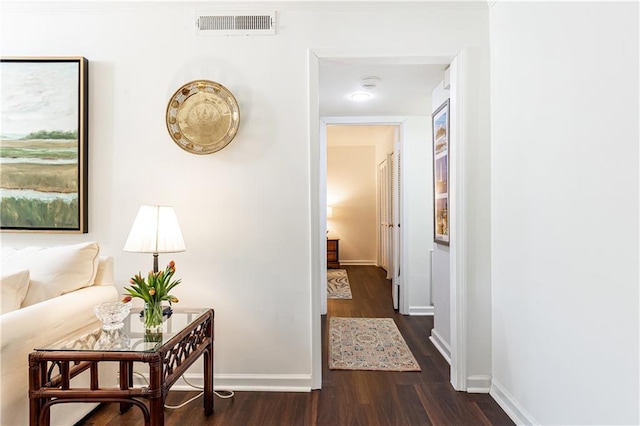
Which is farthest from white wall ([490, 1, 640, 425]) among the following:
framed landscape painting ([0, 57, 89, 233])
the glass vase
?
framed landscape painting ([0, 57, 89, 233])

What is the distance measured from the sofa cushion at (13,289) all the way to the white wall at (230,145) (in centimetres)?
66

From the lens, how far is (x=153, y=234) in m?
1.91

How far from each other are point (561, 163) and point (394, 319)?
2673mm

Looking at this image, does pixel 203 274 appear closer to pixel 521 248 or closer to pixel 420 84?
pixel 521 248

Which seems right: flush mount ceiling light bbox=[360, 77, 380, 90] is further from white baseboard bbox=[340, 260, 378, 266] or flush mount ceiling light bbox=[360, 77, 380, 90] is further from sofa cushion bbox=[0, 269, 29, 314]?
white baseboard bbox=[340, 260, 378, 266]

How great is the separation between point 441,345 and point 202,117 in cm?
266

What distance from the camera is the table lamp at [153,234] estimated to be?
1.89m

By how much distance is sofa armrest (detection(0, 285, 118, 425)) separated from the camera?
4.81ft

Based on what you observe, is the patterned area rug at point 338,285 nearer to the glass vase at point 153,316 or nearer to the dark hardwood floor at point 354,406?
the dark hardwood floor at point 354,406

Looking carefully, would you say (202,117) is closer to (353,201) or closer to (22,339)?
(22,339)

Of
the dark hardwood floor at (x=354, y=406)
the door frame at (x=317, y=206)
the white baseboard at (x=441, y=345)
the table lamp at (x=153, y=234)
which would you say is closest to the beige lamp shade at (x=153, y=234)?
the table lamp at (x=153, y=234)

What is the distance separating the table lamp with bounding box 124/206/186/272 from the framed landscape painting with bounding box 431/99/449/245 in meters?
2.08

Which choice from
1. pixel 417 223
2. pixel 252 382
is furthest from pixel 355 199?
pixel 252 382

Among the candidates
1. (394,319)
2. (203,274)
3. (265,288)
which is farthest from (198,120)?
(394,319)
